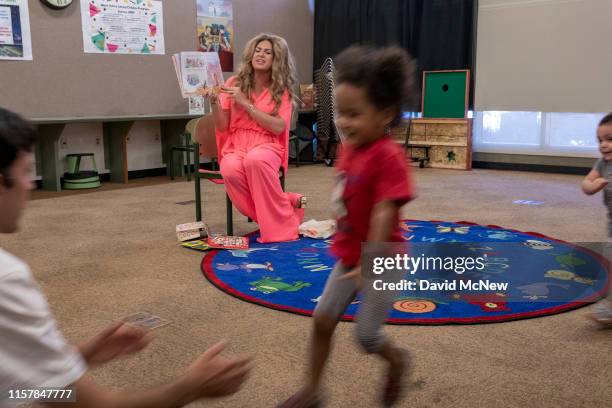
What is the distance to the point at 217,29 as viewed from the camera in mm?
6273

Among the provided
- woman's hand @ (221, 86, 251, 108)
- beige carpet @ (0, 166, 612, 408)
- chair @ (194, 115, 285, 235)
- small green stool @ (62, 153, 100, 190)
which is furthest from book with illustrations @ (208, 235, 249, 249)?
small green stool @ (62, 153, 100, 190)

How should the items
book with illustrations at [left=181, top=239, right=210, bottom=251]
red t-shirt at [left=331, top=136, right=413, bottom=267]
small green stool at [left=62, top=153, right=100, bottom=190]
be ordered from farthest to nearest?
1. small green stool at [left=62, top=153, right=100, bottom=190]
2. book with illustrations at [left=181, top=239, right=210, bottom=251]
3. red t-shirt at [left=331, top=136, right=413, bottom=267]

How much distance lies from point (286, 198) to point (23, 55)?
9.47 ft

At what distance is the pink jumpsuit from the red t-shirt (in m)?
1.84

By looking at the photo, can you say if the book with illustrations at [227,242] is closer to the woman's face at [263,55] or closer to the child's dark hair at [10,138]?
the woman's face at [263,55]

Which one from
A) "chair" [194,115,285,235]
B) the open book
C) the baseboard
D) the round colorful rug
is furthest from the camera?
the baseboard

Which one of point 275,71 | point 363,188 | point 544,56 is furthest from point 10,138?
point 544,56

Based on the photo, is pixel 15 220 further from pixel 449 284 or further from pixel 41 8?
pixel 41 8

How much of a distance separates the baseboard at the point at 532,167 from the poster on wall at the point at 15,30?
4647 mm

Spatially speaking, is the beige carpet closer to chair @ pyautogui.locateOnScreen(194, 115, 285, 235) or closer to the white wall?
chair @ pyautogui.locateOnScreen(194, 115, 285, 235)

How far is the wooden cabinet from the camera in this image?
6.50 meters

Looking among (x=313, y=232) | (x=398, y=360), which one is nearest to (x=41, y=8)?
(x=313, y=232)

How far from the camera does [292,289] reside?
242 centimetres

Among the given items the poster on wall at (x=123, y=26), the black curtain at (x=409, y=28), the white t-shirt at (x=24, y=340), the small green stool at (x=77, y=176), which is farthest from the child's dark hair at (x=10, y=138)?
the black curtain at (x=409, y=28)
